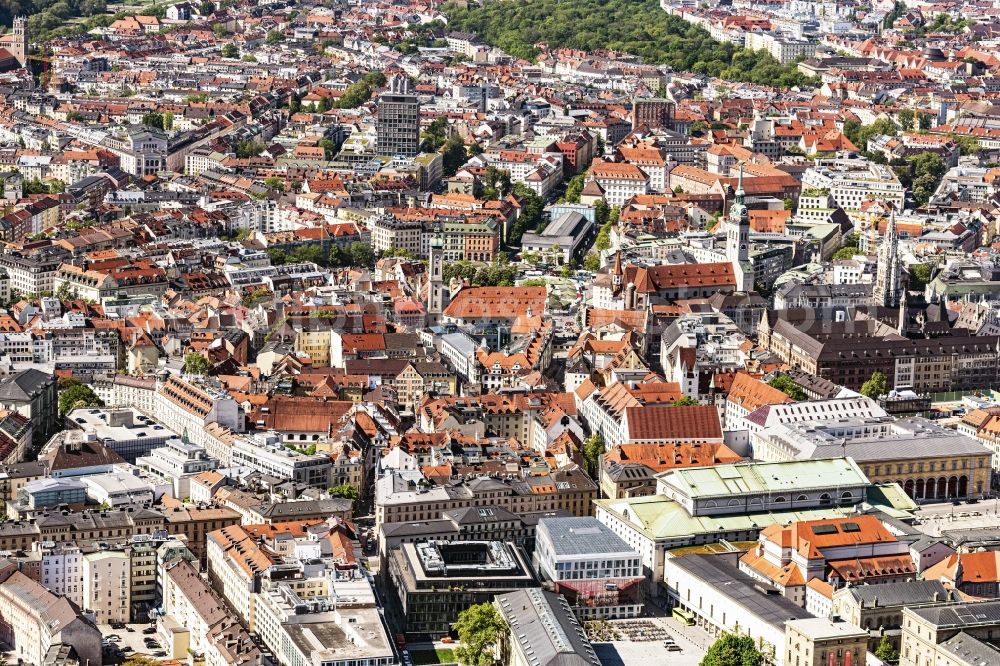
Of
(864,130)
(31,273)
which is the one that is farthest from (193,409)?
(864,130)

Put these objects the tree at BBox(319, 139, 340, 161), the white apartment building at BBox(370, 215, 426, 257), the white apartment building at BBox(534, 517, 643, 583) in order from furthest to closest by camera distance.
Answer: the tree at BBox(319, 139, 340, 161) < the white apartment building at BBox(370, 215, 426, 257) < the white apartment building at BBox(534, 517, 643, 583)

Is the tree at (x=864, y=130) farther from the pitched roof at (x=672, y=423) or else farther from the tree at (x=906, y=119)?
the pitched roof at (x=672, y=423)

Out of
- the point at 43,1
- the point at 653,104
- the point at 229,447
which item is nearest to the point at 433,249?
the point at 229,447

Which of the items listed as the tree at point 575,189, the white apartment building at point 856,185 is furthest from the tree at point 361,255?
the white apartment building at point 856,185

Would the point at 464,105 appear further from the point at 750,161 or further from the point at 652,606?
the point at 652,606

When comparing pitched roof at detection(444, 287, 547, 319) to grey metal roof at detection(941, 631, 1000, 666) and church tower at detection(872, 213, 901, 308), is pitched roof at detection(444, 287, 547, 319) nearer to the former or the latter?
church tower at detection(872, 213, 901, 308)

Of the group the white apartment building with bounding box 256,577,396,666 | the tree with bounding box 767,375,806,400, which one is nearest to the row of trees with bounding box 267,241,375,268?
the tree with bounding box 767,375,806,400
